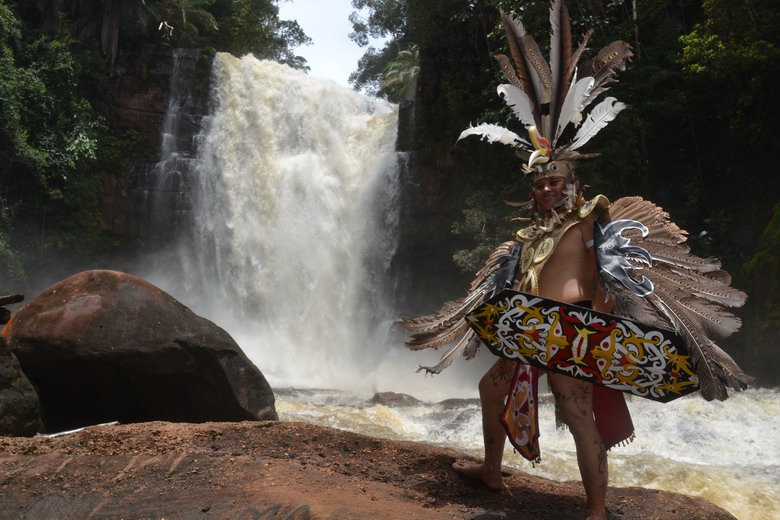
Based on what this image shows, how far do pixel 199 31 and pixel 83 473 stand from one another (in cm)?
2220

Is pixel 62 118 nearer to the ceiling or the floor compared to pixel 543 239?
nearer to the ceiling

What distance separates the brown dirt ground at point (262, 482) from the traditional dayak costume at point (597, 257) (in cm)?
43

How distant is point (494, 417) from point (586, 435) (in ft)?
1.73

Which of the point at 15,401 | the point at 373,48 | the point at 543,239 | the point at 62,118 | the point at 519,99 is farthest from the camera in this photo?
the point at 373,48

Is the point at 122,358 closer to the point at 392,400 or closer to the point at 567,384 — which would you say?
the point at 567,384

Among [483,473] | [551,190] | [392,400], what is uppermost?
[551,190]

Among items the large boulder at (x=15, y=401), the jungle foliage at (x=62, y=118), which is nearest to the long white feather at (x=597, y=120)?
the large boulder at (x=15, y=401)

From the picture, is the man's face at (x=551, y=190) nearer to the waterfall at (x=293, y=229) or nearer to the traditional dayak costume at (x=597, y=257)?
the traditional dayak costume at (x=597, y=257)

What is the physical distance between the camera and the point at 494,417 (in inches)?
140

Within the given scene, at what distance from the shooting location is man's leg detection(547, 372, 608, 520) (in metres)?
3.10

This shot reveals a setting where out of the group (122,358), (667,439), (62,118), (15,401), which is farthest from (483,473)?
(62,118)

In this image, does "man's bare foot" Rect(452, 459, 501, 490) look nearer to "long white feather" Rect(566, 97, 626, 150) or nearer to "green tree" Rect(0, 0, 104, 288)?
"long white feather" Rect(566, 97, 626, 150)

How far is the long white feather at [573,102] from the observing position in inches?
141

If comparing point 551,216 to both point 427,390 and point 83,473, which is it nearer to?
point 83,473
